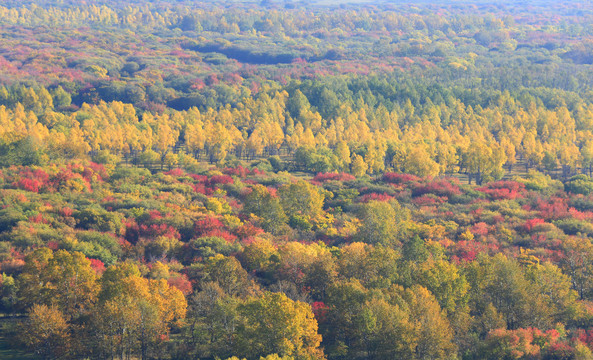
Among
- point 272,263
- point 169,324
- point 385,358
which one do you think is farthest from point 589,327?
point 169,324

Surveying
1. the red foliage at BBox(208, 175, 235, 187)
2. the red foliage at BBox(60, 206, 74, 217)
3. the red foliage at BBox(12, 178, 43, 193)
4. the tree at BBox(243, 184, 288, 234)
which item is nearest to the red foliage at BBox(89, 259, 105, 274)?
the red foliage at BBox(60, 206, 74, 217)

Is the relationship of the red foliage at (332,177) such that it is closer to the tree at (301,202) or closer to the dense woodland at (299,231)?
the dense woodland at (299,231)

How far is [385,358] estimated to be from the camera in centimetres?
4309

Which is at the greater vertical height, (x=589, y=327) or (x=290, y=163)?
(x=589, y=327)

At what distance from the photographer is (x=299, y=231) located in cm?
7312

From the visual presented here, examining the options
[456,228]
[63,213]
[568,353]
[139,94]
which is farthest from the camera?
[139,94]

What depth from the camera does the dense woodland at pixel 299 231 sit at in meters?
43.2

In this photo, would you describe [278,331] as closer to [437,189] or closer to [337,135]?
[437,189]

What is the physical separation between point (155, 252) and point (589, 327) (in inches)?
1541

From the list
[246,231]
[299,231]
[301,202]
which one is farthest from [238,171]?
[246,231]

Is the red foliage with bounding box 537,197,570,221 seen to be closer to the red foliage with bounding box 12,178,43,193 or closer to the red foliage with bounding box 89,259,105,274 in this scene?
the red foliage with bounding box 89,259,105,274

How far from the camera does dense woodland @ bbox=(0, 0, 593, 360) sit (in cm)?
4316

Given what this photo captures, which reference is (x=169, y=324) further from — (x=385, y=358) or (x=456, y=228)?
(x=456, y=228)

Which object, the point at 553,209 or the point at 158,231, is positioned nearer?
the point at 158,231
